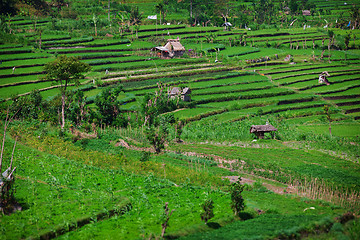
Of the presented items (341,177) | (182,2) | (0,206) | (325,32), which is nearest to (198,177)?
Result: (341,177)

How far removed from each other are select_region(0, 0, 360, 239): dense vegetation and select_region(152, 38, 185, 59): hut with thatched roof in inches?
76.3

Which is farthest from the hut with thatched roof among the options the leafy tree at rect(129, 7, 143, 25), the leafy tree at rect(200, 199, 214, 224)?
the leafy tree at rect(200, 199, 214, 224)

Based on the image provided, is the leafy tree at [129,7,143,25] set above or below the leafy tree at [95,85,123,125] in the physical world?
above

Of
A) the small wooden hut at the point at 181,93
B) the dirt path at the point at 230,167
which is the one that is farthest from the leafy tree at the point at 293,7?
the dirt path at the point at 230,167

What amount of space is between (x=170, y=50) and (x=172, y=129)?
120ft

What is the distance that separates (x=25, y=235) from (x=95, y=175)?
9.69 metres

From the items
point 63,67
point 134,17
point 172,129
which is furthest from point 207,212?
point 134,17

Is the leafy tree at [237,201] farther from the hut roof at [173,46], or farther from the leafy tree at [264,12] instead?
the leafy tree at [264,12]

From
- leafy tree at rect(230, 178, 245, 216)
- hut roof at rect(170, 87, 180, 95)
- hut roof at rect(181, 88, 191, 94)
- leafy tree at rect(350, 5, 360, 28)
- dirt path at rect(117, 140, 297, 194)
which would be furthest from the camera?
leafy tree at rect(350, 5, 360, 28)

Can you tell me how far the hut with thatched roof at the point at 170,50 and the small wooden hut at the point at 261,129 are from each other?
3661 centimetres

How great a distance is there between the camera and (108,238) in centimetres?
1644

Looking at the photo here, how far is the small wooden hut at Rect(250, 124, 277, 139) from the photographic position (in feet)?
136

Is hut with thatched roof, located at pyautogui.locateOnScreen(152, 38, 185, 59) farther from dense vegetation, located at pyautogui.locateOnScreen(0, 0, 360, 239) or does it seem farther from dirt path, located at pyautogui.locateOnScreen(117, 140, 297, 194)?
dirt path, located at pyautogui.locateOnScreen(117, 140, 297, 194)

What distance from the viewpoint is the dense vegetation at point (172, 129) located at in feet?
62.5
